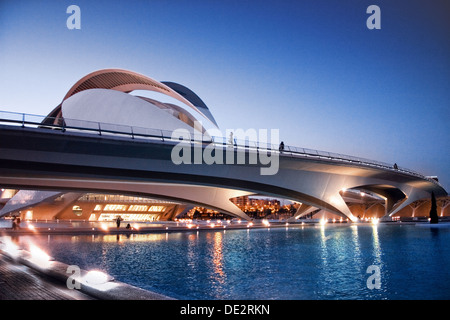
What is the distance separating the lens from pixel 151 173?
77.3ft

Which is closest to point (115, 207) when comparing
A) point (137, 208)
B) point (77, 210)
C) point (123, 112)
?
point (137, 208)

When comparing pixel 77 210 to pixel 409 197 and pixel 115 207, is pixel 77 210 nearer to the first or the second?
pixel 115 207

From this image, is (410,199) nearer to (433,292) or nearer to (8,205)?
(433,292)

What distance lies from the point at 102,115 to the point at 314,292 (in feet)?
81.7

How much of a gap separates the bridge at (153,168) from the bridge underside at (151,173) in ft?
0.16

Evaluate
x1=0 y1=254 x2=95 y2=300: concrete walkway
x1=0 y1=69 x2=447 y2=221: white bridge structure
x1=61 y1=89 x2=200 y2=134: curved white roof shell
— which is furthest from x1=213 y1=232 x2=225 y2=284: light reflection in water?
x1=61 y1=89 x2=200 y2=134: curved white roof shell

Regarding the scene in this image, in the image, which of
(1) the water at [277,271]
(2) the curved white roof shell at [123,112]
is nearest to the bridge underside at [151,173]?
(2) the curved white roof shell at [123,112]

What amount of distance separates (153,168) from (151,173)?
0.90m

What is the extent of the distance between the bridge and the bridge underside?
0.16 feet

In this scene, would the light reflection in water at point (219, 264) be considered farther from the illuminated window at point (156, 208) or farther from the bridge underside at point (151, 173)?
the illuminated window at point (156, 208)

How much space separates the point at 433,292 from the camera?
6.81 m

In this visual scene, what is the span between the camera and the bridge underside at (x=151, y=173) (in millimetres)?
18906

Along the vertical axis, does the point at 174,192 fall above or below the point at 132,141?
below
